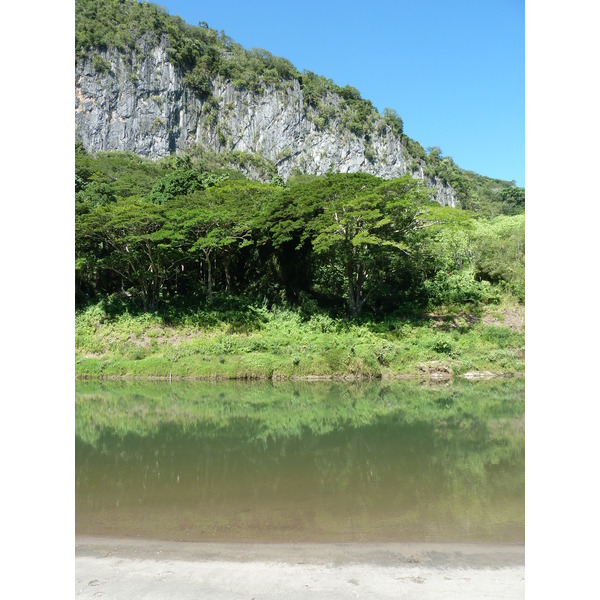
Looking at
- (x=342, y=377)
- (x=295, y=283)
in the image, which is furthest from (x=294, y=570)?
(x=295, y=283)

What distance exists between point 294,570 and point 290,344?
1375cm

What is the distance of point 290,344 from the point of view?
56.9 ft

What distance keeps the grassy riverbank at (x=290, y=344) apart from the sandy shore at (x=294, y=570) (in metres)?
12.0

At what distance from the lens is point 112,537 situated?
445cm

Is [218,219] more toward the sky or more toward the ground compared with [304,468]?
more toward the sky

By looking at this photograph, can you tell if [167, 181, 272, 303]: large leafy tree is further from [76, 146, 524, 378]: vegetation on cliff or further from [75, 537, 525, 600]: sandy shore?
[75, 537, 525, 600]: sandy shore

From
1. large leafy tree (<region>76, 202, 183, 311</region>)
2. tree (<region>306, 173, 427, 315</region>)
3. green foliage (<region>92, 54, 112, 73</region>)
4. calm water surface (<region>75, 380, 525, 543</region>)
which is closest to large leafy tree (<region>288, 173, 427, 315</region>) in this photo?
tree (<region>306, 173, 427, 315</region>)

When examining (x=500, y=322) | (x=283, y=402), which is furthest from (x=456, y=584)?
(x=500, y=322)

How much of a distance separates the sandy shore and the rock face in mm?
66800

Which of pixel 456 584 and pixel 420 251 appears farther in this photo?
pixel 420 251

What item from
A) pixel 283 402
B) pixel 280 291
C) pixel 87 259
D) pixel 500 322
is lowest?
pixel 283 402

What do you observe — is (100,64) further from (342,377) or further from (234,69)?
(342,377)
